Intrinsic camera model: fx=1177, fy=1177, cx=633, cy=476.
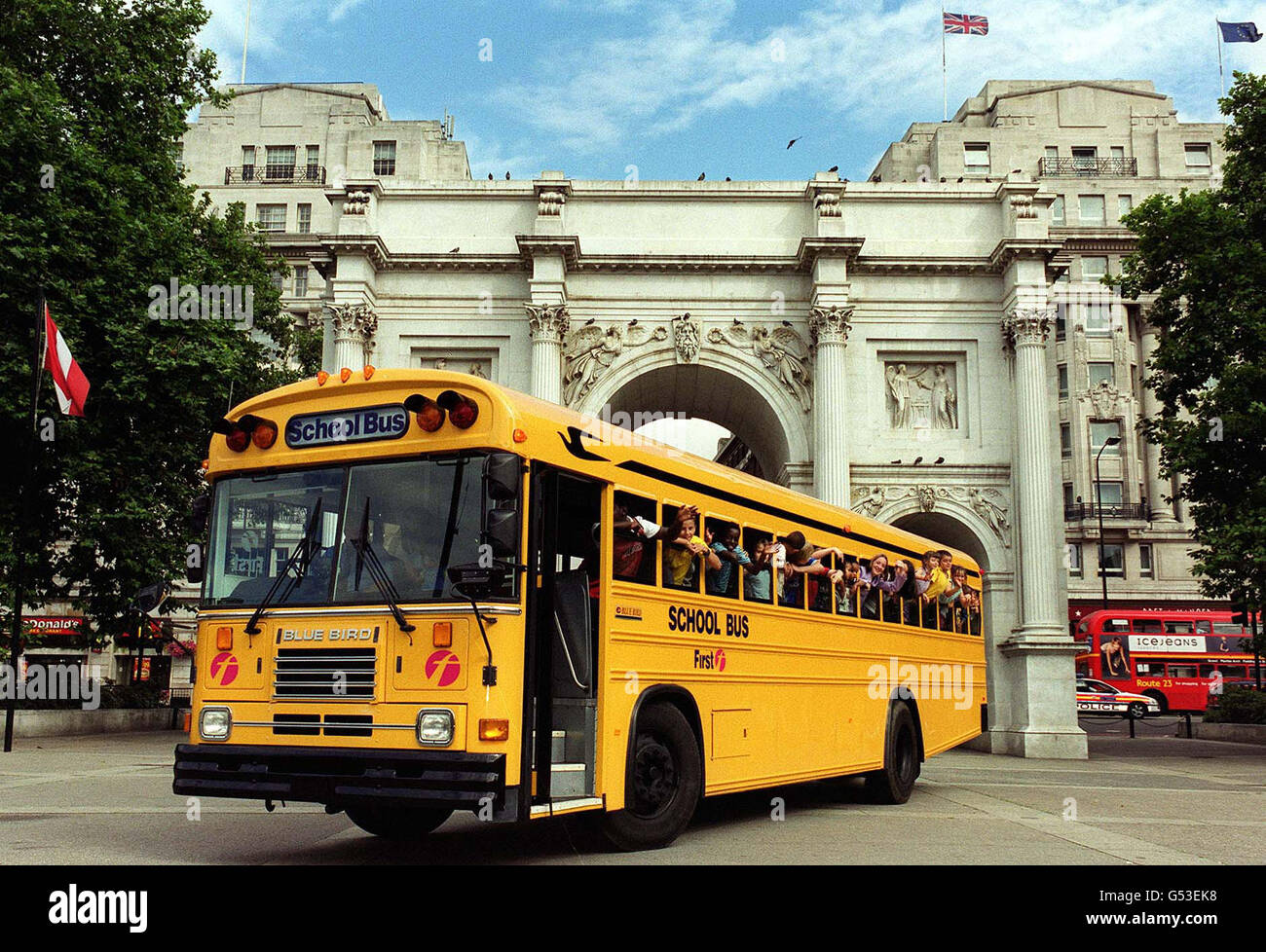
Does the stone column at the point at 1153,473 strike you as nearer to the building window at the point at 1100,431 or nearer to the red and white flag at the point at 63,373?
the building window at the point at 1100,431

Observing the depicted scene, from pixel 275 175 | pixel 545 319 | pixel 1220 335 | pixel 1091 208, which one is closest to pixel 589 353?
pixel 545 319

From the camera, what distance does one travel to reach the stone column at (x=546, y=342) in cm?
3116

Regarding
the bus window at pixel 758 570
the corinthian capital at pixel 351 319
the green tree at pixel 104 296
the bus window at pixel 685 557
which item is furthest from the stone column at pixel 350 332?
the bus window at pixel 685 557

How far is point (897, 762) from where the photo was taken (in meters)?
15.1

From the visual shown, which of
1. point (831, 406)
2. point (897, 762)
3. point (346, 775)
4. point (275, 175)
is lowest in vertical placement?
point (897, 762)

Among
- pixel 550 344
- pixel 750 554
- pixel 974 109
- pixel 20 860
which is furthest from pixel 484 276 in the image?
pixel 974 109

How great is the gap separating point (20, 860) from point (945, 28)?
64.8 m

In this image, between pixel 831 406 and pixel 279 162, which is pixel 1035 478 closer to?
pixel 831 406

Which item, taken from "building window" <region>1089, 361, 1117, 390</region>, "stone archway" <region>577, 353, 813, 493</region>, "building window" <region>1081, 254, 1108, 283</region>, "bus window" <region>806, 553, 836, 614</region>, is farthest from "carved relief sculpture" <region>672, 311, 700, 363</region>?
"building window" <region>1089, 361, 1117, 390</region>

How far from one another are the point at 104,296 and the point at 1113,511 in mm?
53234

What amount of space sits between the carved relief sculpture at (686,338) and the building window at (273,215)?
39745mm

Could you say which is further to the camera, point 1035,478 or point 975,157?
point 975,157

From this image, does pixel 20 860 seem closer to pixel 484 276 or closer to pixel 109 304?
pixel 109 304

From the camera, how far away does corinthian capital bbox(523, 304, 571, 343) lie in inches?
1230
